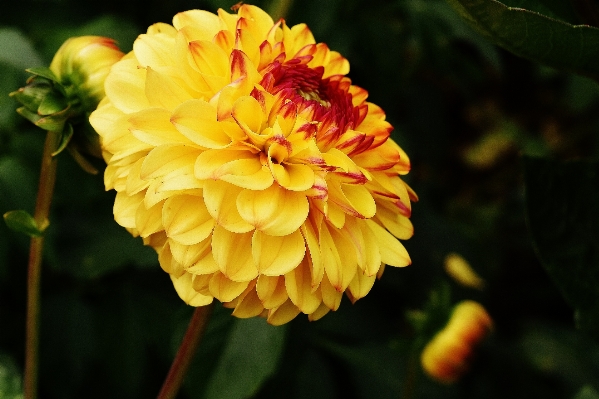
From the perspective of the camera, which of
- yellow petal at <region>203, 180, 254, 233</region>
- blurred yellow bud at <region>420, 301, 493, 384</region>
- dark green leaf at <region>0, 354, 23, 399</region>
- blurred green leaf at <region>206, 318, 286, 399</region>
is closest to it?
yellow petal at <region>203, 180, 254, 233</region>

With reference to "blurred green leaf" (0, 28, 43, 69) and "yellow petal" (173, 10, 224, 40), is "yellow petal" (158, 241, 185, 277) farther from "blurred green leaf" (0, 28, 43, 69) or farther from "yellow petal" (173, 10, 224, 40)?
"blurred green leaf" (0, 28, 43, 69)

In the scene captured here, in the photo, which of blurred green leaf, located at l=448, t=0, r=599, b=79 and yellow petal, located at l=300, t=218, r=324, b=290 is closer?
yellow petal, located at l=300, t=218, r=324, b=290

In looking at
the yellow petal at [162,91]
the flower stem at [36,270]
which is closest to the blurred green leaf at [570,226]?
the yellow petal at [162,91]

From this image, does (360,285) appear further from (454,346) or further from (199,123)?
(454,346)

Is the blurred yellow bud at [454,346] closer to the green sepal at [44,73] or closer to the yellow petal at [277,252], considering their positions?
the yellow petal at [277,252]

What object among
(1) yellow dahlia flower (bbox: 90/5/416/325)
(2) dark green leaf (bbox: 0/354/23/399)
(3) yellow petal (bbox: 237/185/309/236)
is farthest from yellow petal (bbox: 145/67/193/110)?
(2) dark green leaf (bbox: 0/354/23/399)

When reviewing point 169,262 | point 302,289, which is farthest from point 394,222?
point 169,262
